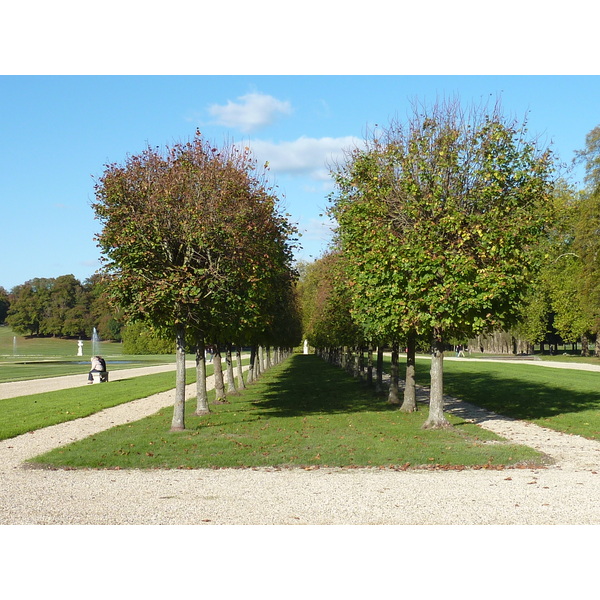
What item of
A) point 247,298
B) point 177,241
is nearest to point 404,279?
point 247,298

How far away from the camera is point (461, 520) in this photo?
25.1 feet

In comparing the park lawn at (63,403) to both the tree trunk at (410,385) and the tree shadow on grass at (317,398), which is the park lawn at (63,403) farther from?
the tree trunk at (410,385)

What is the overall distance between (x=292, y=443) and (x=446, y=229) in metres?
5.64

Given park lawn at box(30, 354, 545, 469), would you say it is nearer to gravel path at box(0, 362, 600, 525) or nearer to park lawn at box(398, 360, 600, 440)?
gravel path at box(0, 362, 600, 525)

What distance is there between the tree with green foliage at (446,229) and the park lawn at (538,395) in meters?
3.97

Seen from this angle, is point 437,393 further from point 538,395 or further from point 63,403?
point 63,403

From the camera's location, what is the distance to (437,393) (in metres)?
16.5

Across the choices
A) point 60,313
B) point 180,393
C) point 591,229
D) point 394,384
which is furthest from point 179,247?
point 60,313

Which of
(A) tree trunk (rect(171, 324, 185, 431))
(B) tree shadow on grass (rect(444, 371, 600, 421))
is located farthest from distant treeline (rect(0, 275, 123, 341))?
(A) tree trunk (rect(171, 324, 185, 431))

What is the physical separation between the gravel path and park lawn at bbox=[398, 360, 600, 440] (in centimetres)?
626

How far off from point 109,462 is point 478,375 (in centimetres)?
3013

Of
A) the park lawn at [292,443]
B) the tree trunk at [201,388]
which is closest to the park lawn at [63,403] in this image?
the park lawn at [292,443]

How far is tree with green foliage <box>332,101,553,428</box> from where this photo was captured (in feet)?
49.0

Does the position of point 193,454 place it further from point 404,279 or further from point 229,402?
point 229,402
